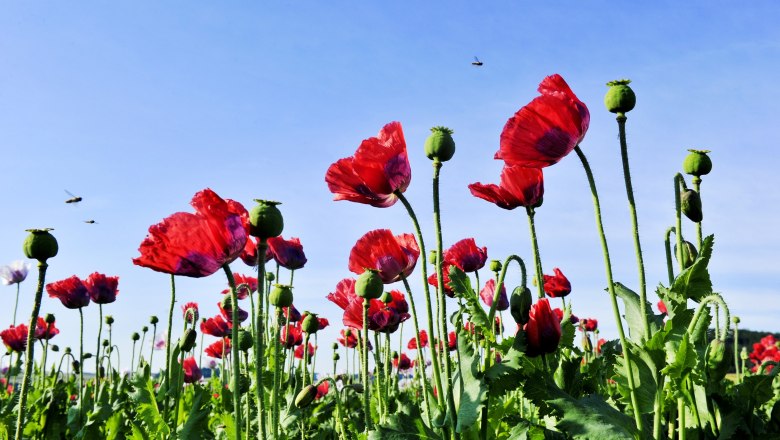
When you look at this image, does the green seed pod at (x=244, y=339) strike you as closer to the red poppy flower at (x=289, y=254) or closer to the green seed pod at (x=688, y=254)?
the red poppy flower at (x=289, y=254)

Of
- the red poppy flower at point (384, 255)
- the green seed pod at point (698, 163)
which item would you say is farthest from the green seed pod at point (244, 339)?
the green seed pod at point (698, 163)

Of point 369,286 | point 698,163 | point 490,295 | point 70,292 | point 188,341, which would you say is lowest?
point 188,341

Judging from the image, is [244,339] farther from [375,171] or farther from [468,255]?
[375,171]

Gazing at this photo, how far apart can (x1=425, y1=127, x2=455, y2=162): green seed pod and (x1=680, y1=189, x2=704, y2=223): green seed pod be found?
0.82 m

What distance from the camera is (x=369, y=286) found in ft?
8.79

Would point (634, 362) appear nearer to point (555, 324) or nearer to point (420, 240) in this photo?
point (555, 324)

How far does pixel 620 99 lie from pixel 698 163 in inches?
25.5

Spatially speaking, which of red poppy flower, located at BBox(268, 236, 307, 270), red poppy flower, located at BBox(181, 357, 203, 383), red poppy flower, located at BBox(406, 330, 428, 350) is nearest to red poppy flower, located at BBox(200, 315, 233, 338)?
red poppy flower, located at BBox(268, 236, 307, 270)

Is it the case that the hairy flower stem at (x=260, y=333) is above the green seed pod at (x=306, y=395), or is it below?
above

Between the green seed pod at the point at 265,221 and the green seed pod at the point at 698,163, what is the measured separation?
1506 millimetres

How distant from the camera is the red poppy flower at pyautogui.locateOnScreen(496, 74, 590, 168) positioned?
2168mm

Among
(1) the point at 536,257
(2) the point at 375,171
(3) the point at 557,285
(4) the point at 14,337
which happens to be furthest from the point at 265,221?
(4) the point at 14,337

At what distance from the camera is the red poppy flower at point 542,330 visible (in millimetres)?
2232

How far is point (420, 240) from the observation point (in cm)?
221
